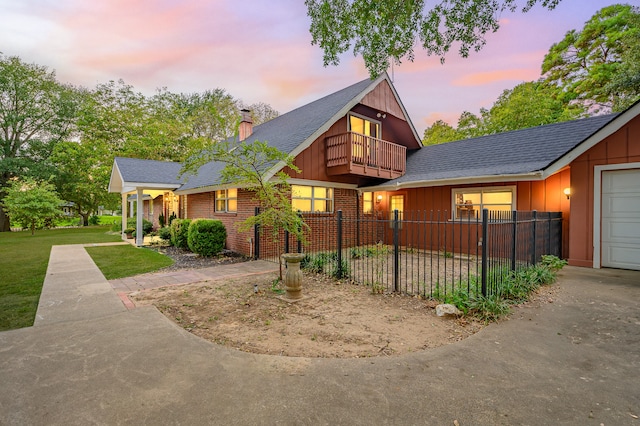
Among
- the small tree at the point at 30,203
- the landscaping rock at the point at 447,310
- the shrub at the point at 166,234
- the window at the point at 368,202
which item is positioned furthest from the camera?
the small tree at the point at 30,203

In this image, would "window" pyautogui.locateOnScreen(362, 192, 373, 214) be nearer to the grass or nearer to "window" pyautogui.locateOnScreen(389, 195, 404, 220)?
"window" pyautogui.locateOnScreen(389, 195, 404, 220)

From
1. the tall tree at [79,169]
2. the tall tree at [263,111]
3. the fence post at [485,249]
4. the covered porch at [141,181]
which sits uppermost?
the tall tree at [263,111]

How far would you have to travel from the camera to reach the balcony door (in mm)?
11531

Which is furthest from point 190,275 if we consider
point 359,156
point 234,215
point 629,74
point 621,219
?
point 629,74

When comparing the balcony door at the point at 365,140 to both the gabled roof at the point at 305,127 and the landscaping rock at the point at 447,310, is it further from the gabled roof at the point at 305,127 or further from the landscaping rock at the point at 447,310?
the landscaping rock at the point at 447,310

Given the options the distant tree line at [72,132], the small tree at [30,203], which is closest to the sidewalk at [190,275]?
the small tree at [30,203]

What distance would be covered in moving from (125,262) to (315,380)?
953cm

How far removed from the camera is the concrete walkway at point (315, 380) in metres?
2.45

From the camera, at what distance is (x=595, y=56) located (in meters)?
23.0

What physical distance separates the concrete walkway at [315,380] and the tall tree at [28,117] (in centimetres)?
3112

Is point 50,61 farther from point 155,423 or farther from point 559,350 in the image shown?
point 559,350

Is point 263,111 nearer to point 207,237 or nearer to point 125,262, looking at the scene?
point 207,237

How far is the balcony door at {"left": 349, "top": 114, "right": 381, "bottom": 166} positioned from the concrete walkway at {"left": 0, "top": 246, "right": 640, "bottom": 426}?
8.28m

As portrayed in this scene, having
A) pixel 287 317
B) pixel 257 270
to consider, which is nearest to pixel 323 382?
pixel 287 317
